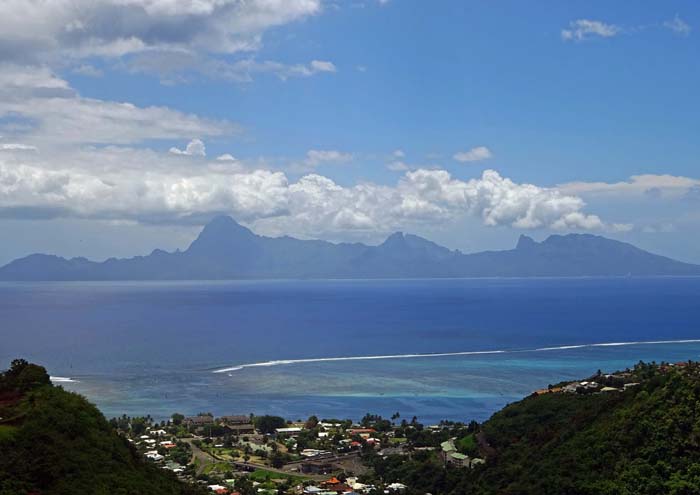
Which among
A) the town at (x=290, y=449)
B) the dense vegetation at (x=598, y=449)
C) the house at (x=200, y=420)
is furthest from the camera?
the house at (x=200, y=420)

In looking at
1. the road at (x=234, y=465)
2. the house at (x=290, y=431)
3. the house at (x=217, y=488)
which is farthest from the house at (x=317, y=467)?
the house at (x=290, y=431)

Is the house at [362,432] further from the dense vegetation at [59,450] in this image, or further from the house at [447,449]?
the dense vegetation at [59,450]

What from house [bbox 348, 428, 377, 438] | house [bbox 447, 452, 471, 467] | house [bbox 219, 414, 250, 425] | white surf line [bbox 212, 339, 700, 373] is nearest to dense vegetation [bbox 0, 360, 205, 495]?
house [bbox 447, 452, 471, 467]

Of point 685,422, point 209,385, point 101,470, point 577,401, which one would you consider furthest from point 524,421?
point 209,385

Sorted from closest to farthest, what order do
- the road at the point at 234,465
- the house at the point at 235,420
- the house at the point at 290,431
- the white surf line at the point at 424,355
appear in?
the road at the point at 234,465 → the house at the point at 290,431 → the house at the point at 235,420 → the white surf line at the point at 424,355

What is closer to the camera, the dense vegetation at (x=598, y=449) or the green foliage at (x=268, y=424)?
the dense vegetation at (x=598, y=449)

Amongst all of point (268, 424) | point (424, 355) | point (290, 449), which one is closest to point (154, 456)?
point (290, 449)
